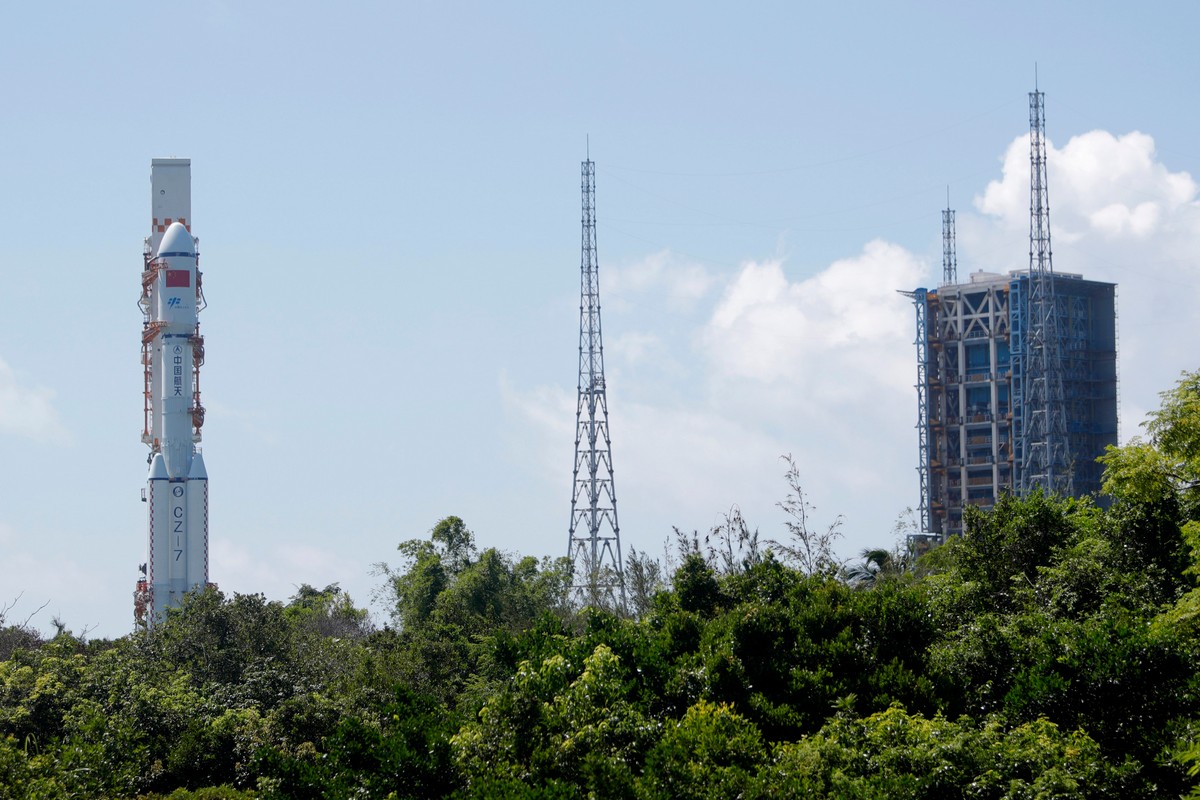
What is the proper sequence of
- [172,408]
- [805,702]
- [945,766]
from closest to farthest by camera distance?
[945,766]
[805,702]
[172,408]

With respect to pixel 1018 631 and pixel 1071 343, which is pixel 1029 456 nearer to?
pixel 1071 343

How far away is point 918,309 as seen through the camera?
91000mm

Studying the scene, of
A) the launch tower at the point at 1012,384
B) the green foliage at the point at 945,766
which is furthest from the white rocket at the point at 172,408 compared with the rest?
the green foliage at the point at 945,766

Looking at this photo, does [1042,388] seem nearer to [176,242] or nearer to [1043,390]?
[1043,390]

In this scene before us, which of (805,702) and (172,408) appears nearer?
(805,702)

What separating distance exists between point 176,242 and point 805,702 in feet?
197

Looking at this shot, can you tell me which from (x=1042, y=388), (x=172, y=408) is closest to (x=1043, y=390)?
(x=1042, y=388)

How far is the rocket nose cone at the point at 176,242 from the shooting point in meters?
79.4

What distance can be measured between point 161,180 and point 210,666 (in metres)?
45.2

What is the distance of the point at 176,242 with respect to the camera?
79.4 metres

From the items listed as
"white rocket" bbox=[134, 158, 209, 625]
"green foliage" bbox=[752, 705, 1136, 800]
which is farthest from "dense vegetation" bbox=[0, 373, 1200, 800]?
"white rocket" bbox=[134, 158, 209, 625]

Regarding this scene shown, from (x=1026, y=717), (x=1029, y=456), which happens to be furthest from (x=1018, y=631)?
(x=1029, y=456)

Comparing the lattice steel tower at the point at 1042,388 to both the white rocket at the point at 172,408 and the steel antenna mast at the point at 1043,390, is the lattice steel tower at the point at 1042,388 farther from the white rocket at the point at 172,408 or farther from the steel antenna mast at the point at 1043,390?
the white rocket at the point at 172,408

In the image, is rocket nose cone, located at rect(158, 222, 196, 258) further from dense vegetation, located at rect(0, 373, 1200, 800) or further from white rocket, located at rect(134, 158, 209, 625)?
dense vegetation, located at rect(0, 373, 1200, 800)
